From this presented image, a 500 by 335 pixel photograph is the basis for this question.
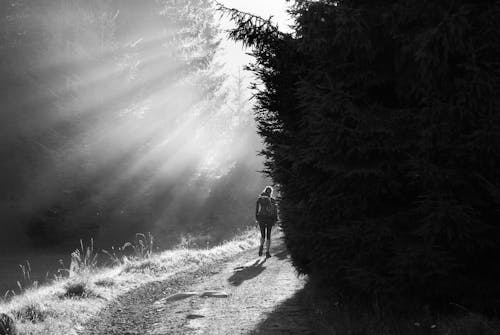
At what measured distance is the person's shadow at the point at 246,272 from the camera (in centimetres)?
1045

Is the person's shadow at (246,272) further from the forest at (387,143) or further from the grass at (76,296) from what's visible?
the forest at (387,143)

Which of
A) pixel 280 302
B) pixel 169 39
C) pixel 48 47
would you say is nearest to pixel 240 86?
pixel 169 39

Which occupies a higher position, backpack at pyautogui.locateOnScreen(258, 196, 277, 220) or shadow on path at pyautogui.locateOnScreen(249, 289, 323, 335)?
backpack at pyautogui.locateOnScreen(258, 196, 277, 220)

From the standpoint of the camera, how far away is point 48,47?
24.2 meters

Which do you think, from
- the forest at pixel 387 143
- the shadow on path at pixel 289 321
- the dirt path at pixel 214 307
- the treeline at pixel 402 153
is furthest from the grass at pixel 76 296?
the treeline at pixel 402 153

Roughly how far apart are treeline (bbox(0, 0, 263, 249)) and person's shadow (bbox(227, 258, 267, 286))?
1465 centimetres

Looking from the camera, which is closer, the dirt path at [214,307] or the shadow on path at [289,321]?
the shadow on path at [289,321]

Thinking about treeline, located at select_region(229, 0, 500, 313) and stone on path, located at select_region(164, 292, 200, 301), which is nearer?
treeline, located at select_region(229, 0, 500, 313)

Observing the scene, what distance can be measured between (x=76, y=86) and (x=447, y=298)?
22649mm

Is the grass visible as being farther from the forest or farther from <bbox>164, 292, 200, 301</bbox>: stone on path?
the forest

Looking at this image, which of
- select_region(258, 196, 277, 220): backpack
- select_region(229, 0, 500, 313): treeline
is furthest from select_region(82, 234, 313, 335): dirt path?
select_region(258, 196, 277, 220): backpack

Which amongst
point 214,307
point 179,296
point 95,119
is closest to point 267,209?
point 179,296

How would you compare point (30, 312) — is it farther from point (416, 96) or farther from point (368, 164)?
point (416, 96)

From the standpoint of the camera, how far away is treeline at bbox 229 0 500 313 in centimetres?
462
